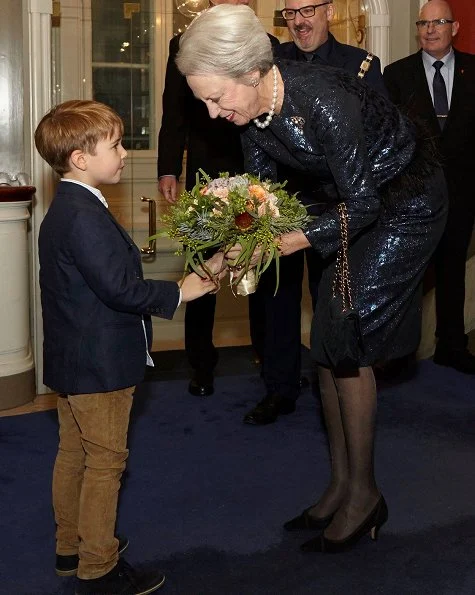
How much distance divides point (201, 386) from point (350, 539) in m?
2.27

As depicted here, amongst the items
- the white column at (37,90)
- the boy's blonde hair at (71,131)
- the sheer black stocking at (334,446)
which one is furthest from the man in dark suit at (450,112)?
the boy's blonde hair at (71,131)

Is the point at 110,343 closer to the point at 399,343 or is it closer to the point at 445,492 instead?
the point at 399,343

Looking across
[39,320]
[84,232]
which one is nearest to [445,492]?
[84,232]

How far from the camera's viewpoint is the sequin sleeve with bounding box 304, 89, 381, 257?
3.09 meters

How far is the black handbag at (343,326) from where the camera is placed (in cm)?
331

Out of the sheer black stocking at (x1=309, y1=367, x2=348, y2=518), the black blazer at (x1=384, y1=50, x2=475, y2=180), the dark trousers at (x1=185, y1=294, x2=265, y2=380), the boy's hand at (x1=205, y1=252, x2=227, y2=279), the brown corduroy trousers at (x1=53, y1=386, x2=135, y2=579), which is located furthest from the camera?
the black blazer at (x1=384, y1=50, x2=475, y2=180)

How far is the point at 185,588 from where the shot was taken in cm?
323

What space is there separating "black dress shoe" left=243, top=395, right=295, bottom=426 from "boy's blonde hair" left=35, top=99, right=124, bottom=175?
2.32 metres

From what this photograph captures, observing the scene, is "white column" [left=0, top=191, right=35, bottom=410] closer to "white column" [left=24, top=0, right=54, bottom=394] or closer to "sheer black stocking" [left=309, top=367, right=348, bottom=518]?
"white column" [left=24, top=0, right=54, bottom=394]

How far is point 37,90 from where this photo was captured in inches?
219

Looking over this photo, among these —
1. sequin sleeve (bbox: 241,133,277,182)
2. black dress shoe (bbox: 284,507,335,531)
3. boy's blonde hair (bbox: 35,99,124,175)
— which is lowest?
black dress shoe (bbox: 284,507,335,531)

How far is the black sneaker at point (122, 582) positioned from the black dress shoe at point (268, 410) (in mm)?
1840

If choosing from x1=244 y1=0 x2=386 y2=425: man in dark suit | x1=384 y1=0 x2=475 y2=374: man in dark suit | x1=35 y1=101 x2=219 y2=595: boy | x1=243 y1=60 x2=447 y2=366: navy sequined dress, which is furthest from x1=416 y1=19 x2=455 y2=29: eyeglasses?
x1=35 y1=101 x2=219 y2=595: boy

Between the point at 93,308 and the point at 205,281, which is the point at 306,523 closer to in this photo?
the point at 205,281
